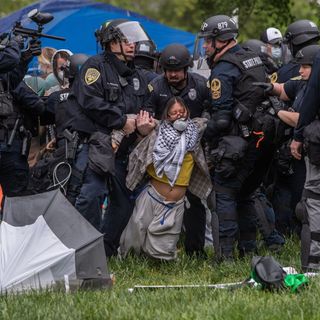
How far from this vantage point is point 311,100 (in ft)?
28.0

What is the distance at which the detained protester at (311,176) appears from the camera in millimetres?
8445

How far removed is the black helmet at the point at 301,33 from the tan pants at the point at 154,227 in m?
2.10

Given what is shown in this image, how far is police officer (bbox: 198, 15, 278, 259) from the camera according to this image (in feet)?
31.1

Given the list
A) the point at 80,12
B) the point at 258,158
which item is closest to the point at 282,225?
the point at 258,158

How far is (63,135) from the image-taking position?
10000 millimetres

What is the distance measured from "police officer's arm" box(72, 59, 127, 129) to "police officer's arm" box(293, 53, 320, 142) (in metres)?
1.81

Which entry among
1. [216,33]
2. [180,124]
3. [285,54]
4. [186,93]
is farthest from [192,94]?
[285,54]

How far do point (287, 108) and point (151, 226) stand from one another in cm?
168

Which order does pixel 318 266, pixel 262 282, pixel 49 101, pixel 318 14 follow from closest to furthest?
pixel 262 282 < pixel 318 266 < pixel 49 101 < pixel 318 14

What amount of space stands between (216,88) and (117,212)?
1573 millimetres

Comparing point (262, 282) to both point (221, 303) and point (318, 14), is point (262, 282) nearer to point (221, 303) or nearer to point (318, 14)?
point (221, 303)

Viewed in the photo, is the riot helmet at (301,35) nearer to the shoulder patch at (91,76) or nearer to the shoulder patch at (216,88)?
the shoulder patch at (216,88)

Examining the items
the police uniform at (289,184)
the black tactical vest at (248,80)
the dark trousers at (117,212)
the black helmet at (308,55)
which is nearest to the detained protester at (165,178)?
the dark trousers at (117,212)

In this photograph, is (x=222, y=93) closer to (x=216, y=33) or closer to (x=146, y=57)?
(x=216, y=33)
